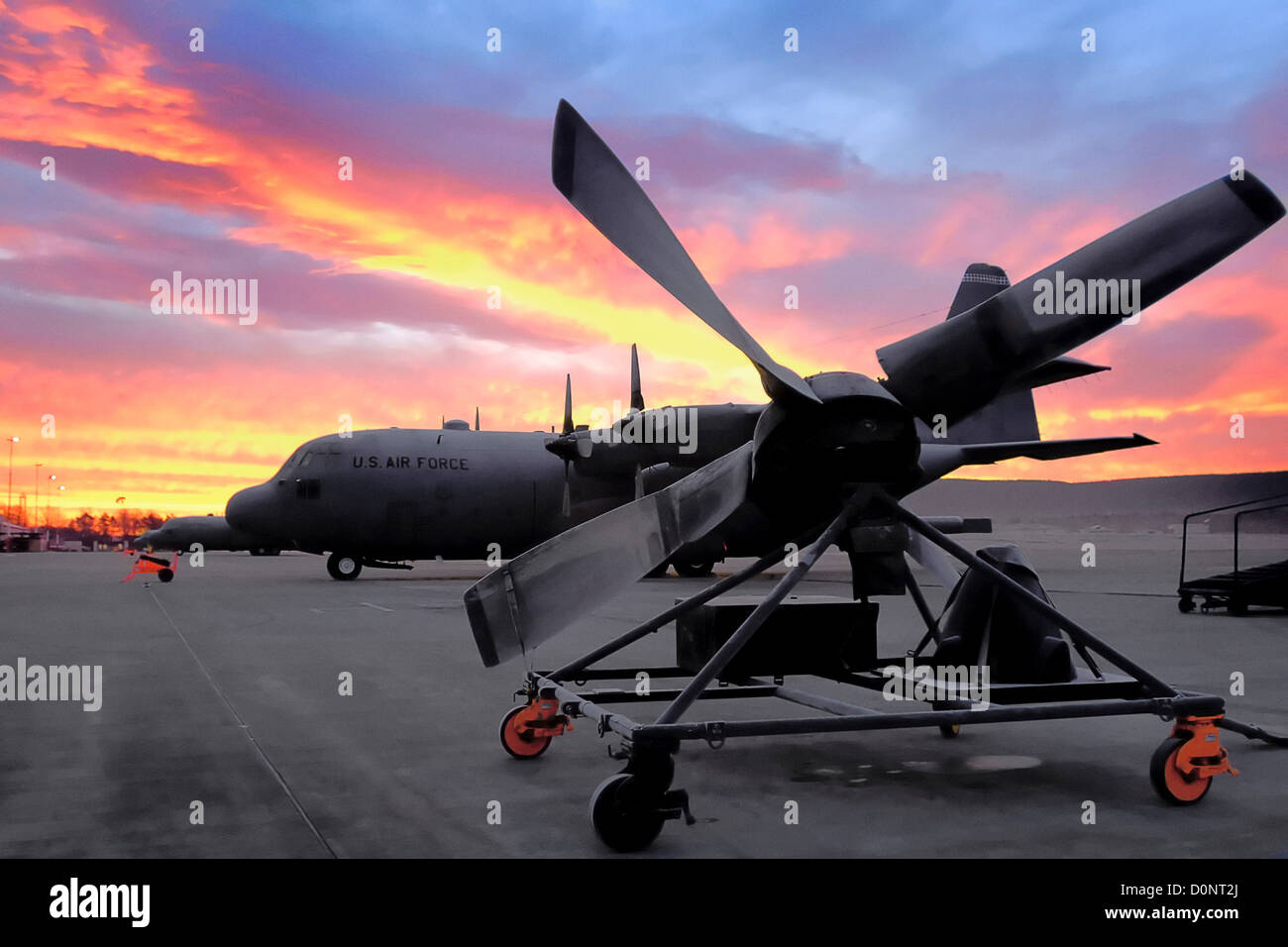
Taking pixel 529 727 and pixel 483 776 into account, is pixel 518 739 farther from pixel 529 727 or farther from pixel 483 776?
pixel 483 776

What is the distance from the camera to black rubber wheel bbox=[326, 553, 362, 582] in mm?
27516

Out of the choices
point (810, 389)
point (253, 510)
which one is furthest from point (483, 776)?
point (253, 510)

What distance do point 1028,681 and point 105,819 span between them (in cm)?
540

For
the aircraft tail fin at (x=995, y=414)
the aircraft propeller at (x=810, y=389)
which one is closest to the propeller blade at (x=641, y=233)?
the aircraft propeller at (x=810, y=389)

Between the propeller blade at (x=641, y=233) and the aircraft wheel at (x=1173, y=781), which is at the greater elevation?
the propeller blade at (x=641, y=233)

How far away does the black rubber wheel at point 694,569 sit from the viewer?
28.9m

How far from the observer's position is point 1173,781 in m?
5.02

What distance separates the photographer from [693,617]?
6.09m

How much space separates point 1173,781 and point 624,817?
2.99 m

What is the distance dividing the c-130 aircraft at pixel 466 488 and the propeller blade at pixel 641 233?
1698 cm

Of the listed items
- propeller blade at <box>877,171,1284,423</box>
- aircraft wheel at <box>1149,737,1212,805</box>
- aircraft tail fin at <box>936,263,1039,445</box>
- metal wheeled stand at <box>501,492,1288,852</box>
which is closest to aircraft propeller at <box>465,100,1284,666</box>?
propeller blade at <box>877,171,1284,423</box>

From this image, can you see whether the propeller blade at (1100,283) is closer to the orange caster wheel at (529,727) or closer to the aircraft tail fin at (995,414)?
the orange caster wheel at (529,727)

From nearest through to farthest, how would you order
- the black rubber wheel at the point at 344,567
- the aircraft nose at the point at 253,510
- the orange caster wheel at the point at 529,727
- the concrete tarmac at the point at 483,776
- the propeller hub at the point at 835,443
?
the concrete tarmac at the point at 483,776 < the propeller hub at the point at 835,443 < the orange caster wheel at the point at 529,727 < the aircraft nose at the point at 253,510 < the black rubber wheel at the point at 344,567

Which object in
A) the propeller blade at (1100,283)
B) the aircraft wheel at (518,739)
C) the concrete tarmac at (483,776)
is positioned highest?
the propeller blade at (1100,283)
